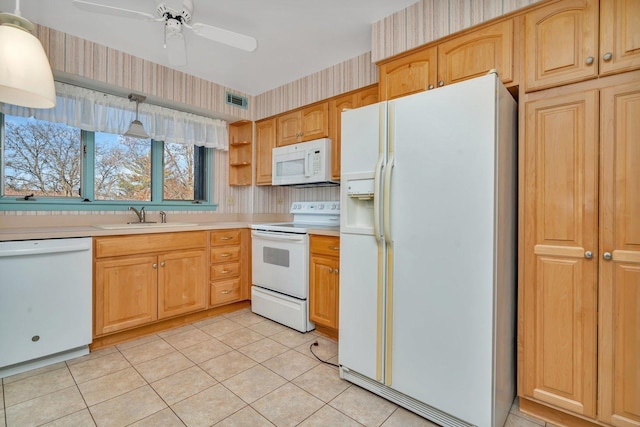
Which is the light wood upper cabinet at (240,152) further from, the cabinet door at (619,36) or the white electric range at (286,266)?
the cabinet door at (619,36)

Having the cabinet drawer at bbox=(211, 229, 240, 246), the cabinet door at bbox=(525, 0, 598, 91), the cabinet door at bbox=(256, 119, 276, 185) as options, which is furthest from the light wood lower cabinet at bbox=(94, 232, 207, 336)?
the cabinet door at bbox=(525, 0, 598, 91)

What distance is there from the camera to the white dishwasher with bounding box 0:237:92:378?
1896 mm

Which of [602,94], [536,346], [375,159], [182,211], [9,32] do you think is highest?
[9,32]

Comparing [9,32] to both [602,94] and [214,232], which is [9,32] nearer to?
[214,232]

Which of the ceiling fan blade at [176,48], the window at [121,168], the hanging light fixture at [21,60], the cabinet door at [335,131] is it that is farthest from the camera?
the cabinet door at [335,131]

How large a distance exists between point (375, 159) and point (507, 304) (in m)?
1.05

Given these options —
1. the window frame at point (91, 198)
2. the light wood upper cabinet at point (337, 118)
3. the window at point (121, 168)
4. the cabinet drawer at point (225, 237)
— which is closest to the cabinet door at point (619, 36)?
the light wood upper cabinet at point (337, 118)

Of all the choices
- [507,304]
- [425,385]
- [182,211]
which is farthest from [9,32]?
[507,304]

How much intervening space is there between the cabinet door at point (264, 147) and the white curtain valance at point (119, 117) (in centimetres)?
40

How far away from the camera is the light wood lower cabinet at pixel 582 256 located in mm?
1360

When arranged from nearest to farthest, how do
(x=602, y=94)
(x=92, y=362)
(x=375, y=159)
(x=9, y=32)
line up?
(x=9, y=32)
(x=602, y=94)
(x=375, y=159)
(x=92, y=362)

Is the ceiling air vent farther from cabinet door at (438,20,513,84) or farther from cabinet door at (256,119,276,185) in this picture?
cabinet door at (438,20,513,84)

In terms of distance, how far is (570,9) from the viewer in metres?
1.50

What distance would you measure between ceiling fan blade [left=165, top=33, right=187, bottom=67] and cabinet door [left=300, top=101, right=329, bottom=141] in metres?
1.35
